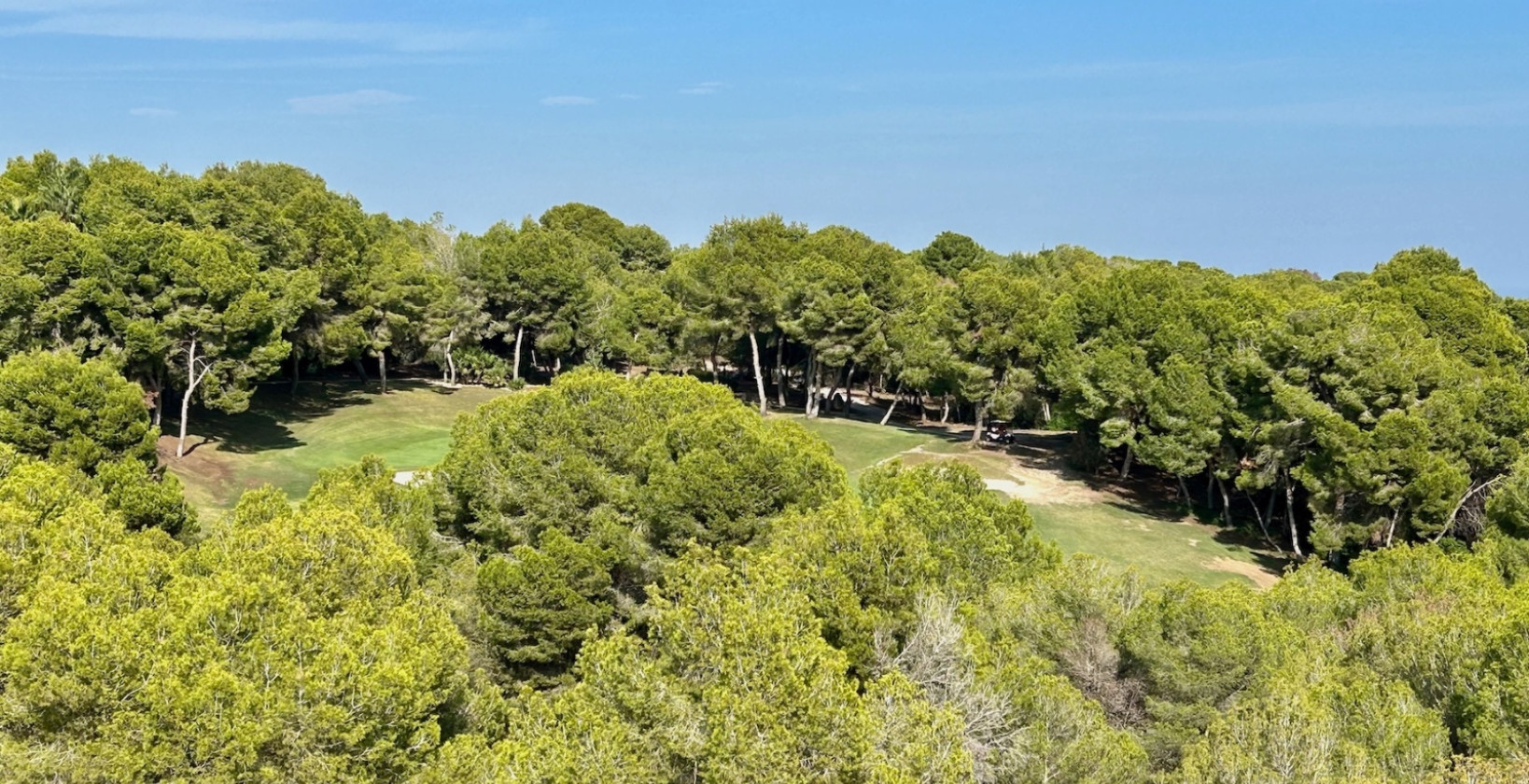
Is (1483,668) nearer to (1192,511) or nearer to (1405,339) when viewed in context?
(1405,339)

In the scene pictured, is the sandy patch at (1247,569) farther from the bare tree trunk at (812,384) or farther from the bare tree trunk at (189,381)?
the bare tree trunk at (189,381)

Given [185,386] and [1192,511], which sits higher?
[185,386]

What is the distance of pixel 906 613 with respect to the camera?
51.0ft

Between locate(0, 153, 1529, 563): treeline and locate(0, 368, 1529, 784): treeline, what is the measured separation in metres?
11.4

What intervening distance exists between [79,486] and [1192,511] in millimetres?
39121

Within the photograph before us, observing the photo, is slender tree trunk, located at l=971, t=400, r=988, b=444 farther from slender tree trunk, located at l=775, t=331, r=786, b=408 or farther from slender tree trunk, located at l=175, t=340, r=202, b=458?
slender tree trunk, located at l=175, t=340, r=202, b=458

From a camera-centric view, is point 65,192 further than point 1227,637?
Yes

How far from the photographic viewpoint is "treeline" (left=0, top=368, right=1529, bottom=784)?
10875 mm

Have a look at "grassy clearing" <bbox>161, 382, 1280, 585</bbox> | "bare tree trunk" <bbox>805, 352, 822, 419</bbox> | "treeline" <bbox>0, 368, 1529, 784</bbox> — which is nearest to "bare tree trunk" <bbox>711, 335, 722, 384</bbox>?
"bare tree trunk" <bbox>805, 352, 822, 419</bbox>

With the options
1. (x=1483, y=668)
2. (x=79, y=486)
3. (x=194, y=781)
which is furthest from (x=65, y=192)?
(x=1483, y=668)

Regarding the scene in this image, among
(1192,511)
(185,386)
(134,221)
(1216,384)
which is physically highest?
(134,221)

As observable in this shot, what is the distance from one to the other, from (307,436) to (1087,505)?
35572 millimetres

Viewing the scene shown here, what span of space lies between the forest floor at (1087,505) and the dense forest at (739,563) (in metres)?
1.98

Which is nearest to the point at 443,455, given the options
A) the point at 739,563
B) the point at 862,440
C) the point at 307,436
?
the point at 307,436
